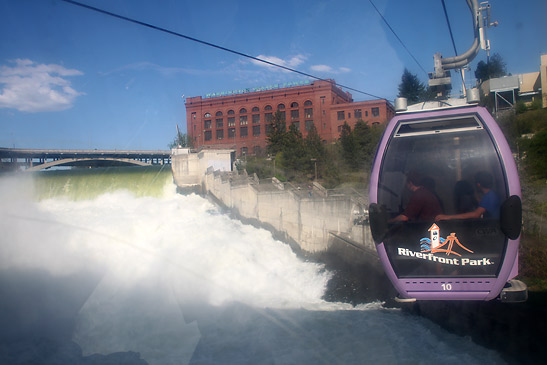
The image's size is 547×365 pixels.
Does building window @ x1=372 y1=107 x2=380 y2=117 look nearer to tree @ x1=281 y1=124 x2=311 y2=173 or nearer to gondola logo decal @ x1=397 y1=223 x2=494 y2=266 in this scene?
tree @ x1=281 y1=124 x2=311 y2=173

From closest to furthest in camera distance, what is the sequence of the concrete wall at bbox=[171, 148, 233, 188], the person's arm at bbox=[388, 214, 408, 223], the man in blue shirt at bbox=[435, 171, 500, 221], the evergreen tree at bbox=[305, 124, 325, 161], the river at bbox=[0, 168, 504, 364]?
1. the man in blue shirt at bbox=[435, 171, 500, 221]
2. the person's arm at bbox=[388, 214, 408, 223]
3. the river at bbox=[0, 168, 504, 364]
4. the evergreen tree at bbox=[305, 124, 325, 161]
5. the concrete wall at bbox=[171, 148, 233, 188]

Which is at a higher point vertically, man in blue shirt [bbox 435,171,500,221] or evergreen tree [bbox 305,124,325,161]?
evergreen tree [bbox 305,124,325,161]

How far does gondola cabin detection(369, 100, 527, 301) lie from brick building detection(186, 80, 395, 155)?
113 feet

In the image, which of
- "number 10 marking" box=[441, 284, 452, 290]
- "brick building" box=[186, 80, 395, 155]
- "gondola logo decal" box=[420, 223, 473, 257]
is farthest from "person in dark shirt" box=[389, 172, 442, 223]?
"brick building" box=[186, 80, 395, 155]

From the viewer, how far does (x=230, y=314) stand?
14078mm

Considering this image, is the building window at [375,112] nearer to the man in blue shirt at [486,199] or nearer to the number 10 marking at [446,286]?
the man in blue shirt at [486,199]

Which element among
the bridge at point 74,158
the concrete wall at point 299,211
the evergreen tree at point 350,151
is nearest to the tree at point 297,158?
the evergreen tree at point 350,151

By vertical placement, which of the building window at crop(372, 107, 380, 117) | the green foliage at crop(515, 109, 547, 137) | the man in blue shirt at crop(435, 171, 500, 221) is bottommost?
the man in blue shirt at crop(435, 171, 500, 221)

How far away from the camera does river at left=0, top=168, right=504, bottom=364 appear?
35.1 ft

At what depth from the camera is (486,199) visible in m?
4.66

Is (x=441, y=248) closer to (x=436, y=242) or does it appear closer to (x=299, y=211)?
(x=436, y=242)

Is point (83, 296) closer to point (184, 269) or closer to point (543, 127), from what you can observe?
point (184, 269)

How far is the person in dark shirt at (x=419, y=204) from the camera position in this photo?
194 inches

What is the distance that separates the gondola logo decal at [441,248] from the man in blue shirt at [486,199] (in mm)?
388
